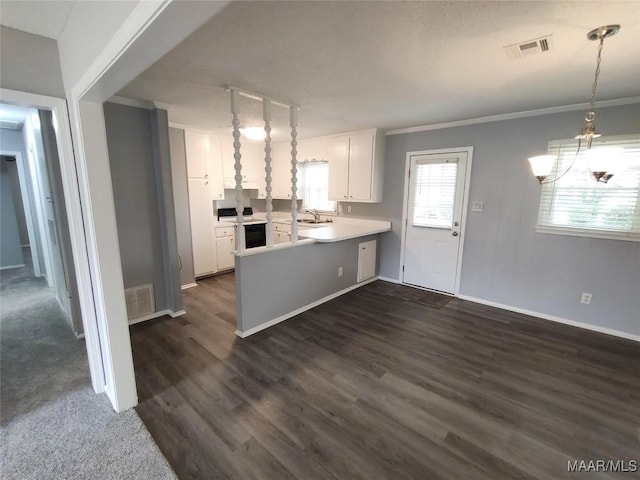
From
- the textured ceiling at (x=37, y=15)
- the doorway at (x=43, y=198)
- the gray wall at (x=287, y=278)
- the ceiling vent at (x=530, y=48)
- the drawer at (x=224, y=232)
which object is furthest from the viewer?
the drawer at (x=224, y=232)

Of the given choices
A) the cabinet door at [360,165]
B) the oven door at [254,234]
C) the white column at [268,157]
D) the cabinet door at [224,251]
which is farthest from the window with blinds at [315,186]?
the white column at [268,157]

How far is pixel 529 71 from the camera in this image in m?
2.10

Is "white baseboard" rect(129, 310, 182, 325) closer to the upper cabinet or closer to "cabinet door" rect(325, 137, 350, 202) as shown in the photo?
the upper cabinet

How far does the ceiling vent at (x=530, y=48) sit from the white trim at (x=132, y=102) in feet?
10.4

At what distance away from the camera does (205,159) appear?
14.3ft

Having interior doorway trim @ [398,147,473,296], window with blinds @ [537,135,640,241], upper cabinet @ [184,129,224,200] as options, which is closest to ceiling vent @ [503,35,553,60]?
window with blinds @ [537,135,640,241]

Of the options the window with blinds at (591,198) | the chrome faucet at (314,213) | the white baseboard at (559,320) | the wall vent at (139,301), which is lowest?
the white baseboard at (559,320)

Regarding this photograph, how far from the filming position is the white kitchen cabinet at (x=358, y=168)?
420cm

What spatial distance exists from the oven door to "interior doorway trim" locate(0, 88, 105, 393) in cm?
291

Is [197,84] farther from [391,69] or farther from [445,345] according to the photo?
[445,345]

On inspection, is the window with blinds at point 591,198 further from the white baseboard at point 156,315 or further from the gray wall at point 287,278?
the white baseboard at point 156,315

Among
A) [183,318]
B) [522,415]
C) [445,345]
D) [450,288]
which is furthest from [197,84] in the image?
[450,288]

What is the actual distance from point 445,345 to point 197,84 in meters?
3.34

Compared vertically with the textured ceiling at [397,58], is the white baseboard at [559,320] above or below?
Result: below
